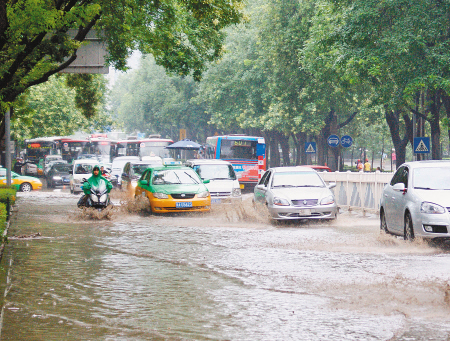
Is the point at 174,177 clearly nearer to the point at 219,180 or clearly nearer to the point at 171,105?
the point at 219,180

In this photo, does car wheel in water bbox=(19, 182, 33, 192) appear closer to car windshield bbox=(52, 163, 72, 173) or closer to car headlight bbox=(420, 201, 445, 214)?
car windshield bbox=(52, 163, 72, 173)

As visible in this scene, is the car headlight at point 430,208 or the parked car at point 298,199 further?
the parked car at point 298,199

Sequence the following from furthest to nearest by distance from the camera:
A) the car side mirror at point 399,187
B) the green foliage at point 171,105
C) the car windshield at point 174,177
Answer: the green foliage at point 171,105, the car windshield at point 174,177, the car side mirror at point 399,187

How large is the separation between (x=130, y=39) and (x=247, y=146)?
759 inches

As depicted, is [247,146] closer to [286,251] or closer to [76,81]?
[76,81]

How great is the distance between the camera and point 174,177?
71.6 ft

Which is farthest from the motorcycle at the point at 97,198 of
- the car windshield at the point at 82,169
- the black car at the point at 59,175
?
the black car at the point at 59,175

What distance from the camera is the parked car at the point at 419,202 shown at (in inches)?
499

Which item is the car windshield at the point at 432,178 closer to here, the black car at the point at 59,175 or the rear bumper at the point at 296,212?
the rear bumper at the point at 296,212

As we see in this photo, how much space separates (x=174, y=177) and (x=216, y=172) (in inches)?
180

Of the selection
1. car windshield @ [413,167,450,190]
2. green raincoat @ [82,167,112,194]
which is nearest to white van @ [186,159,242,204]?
green raincoat @ [82,167,112,194]

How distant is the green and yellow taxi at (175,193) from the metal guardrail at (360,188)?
16.8 feet

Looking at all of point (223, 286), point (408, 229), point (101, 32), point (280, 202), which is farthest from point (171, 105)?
point (223, 286)

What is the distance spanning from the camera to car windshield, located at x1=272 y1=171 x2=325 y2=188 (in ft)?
62.6
